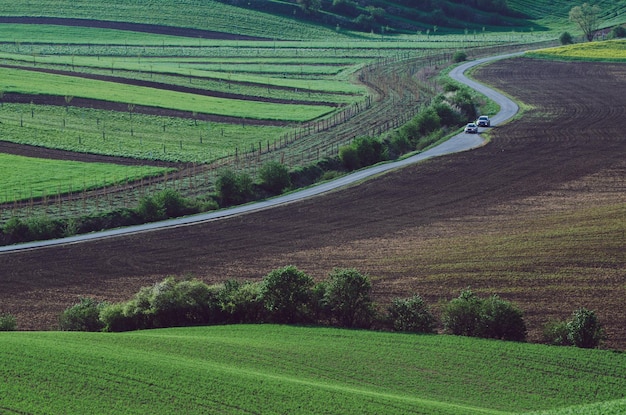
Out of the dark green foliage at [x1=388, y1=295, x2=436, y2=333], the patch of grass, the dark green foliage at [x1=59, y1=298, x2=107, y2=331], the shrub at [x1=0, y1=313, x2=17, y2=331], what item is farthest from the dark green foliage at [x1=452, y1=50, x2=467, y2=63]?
the shrub at [x1=0, y1=313, x2=17, y2=331]

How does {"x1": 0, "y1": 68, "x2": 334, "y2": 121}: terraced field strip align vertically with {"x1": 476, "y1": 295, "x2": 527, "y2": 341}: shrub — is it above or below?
above

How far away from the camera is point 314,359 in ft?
153

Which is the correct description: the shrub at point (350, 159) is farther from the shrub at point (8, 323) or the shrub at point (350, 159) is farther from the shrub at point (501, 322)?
the shrub at point (8, 323)

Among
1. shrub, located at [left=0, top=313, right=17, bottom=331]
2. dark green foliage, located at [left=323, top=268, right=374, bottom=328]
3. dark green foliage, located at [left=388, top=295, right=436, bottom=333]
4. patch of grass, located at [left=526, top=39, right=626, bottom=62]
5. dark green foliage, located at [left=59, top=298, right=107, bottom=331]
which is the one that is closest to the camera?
dark green foliage, located at [left=388, top=295, right=436, bottom=333]

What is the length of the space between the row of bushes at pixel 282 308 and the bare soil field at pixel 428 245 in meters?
2.99

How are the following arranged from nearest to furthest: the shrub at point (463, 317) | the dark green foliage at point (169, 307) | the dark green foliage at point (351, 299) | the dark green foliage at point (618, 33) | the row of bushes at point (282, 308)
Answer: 1. the shrub at point (463, 317)
2. the row of bushes at point (282, 308)
3. the dark green foliage at point (351, 299)
4. the dark green foliage at point (169, 307)
5. the dark green foliage at point (618, 33)

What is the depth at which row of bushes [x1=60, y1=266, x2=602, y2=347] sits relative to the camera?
168 ft

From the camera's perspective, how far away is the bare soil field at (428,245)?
57438 mm

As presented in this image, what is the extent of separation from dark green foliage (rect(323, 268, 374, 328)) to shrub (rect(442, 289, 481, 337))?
3.94 m

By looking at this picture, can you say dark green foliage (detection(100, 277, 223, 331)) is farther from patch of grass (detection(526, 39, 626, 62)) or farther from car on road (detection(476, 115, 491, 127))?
patch of grass (detection(526, 39, 626, 62))

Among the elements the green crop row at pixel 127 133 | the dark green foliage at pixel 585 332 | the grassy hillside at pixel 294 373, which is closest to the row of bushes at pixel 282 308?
the grassy hillside at pixel 294 373

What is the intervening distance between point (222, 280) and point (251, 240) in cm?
889

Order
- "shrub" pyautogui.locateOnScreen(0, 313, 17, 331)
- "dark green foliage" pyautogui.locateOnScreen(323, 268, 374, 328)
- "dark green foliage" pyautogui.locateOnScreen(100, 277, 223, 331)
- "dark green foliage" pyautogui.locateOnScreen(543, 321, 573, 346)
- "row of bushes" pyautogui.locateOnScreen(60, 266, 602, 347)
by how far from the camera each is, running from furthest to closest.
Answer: "dark green foliage" pyautogui.locateOnScreen(100, 277, 223, 331), "shrub" pyautogui.locateOnScreen(0, 313, 17, 331), "dark green foliage" pyautogui.locateOnScreen(323, 268, 374, 328), "row of bushes" pyautogui.locateOnScreen(60, 266, 602, 347), "dark green foliage" pyautogui.locateOnScreen(543, 321, 573, 346)

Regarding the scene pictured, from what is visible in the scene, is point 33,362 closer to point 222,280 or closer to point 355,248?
point 222,280
